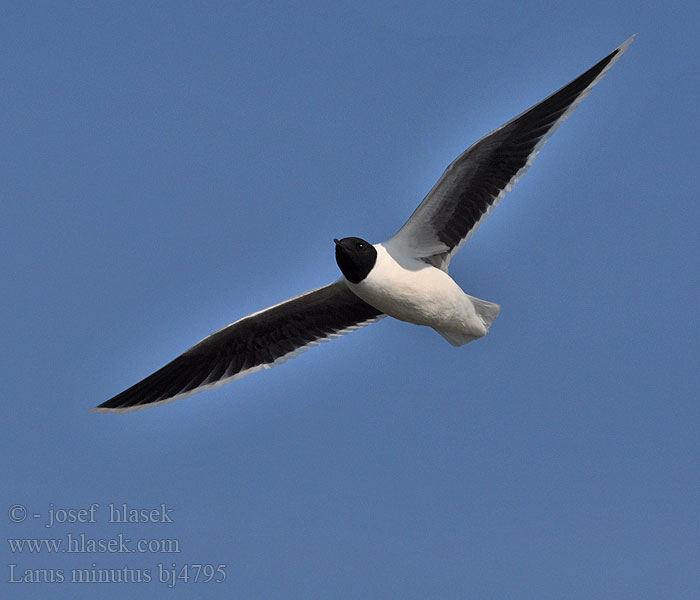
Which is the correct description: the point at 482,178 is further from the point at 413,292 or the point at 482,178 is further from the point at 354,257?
the point at 354,257

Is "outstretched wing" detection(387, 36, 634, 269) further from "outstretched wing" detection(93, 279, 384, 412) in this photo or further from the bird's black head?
"outstretched wing" detection(93, 279, 384, 412)

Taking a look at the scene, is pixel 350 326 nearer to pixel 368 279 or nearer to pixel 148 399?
pixel 368 279

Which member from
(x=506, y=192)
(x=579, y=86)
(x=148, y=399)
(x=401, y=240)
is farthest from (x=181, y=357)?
(x=579, y=86)

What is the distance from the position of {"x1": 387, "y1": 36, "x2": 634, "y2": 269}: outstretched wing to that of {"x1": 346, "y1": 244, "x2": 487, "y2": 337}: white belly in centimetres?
25

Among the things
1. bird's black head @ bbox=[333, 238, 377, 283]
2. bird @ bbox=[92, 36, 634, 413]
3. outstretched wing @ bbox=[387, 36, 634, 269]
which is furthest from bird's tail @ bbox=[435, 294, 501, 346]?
bird's black head @ bbox=[333, 238, 377, 283]

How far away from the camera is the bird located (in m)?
11.4

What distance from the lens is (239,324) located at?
40.4ft

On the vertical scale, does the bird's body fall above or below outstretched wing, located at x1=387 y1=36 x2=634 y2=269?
below

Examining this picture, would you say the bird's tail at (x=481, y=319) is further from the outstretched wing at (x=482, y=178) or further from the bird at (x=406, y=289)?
the outstretched wing at (x=482, y=178)

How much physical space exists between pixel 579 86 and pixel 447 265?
86.7 inches

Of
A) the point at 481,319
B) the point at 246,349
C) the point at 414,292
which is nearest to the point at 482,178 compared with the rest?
the point at 414,292

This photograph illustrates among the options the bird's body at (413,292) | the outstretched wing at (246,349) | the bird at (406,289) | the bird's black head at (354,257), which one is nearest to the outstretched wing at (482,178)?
the bird at (406,289)

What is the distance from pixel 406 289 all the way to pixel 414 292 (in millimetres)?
88

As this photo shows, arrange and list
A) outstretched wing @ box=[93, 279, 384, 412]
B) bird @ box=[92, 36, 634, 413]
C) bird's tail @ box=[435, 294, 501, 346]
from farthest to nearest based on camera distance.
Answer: outstretched wing @ box=[93, 279, 384, 412], bird's tail @ box=[435, 294, 501, 346], bird @ box=[92, 36, 634, 413]
